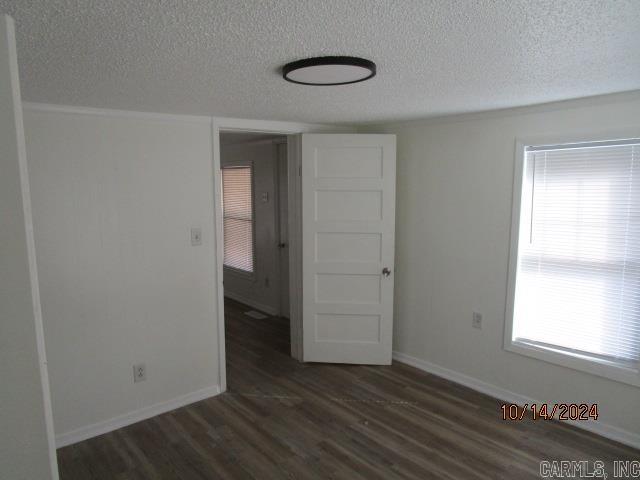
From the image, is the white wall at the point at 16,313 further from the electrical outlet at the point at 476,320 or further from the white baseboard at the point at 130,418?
the electrical outlet at the point at 476,320

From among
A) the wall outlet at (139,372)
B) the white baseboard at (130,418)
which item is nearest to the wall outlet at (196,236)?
the wall outlet at (139,372)

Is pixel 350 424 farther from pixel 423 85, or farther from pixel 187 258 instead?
pixel 423 85

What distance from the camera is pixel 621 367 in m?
2.71

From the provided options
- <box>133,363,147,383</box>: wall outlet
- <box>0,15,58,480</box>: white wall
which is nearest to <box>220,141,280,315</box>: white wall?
<box>133,363,147,383</box>: wall outlet

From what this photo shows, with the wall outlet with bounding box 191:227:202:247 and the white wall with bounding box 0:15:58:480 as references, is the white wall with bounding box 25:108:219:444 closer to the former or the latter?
the wall outlet with bounding box 191:227:202:247

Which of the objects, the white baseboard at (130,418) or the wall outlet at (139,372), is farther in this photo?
the wall outlet at (139,372)

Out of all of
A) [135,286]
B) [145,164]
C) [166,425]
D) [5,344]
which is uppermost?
[145,164]

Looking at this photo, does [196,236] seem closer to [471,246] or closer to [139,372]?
[139,372]

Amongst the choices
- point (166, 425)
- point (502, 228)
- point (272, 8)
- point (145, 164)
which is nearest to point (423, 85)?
point (272, 8)

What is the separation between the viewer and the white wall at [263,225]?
17.4 ft

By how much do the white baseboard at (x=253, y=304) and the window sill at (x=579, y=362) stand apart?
3.00 meters

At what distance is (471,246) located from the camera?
3.43 metres

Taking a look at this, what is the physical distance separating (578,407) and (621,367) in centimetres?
42

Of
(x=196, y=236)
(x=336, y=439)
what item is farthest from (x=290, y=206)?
(x=336, y=439)
